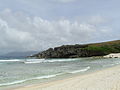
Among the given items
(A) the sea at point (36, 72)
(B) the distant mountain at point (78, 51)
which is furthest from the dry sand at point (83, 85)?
(B) the distant mountain at point (78, 51)

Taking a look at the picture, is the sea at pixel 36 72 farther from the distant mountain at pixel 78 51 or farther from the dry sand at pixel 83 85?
the distant mountain at pixel 78 51

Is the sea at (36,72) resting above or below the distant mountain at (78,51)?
below

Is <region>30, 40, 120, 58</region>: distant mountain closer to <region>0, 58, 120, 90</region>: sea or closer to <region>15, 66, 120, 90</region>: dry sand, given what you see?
<region>0, 58, 120, 90</region>: sea

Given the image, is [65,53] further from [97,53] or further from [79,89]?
[79,89]

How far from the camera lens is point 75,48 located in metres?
124

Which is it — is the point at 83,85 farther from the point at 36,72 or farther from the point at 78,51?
the point at 78,51

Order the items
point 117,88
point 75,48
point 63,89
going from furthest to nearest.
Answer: point 75,48 < point 63,89 < point 117,88

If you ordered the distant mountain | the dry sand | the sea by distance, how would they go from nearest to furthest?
the dry sand
the sea
the distant mountain

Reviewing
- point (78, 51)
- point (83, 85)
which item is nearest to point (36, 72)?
point (83, 85)

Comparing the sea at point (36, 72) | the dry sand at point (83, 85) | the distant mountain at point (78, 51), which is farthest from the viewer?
the distant mountain at point (78, 51)

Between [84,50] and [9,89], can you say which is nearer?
[9,89]

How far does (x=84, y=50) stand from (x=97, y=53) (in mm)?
8991

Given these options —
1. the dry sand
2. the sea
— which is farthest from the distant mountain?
the dry sand

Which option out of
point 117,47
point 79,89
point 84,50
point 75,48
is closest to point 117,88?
point 79,89
